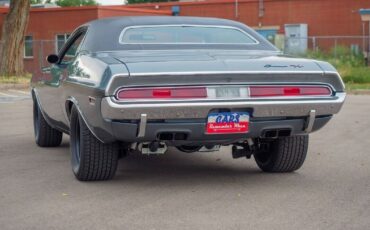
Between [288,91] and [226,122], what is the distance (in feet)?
1.97

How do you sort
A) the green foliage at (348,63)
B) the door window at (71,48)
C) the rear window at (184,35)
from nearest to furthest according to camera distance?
1. the rear window at (184,35)
2. the door window at (71,48)
3. the green foliage at (348,63)

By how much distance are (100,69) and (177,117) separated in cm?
77

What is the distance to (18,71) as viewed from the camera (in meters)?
25.2

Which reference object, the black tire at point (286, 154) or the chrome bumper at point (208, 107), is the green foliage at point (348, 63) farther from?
the chrome bumper at point (208, 107)

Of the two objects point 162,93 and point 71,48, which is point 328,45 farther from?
point 162,93

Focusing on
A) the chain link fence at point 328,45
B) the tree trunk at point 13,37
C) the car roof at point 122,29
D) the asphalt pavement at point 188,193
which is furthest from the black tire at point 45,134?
the chain link fence at point 328,45

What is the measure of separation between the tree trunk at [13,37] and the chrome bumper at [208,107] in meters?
19.8

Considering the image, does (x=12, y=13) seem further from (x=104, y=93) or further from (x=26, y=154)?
(x=104, y=93)

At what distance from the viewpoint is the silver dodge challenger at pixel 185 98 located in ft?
19.3

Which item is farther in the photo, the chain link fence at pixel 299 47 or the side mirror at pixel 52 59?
the chain link fence at pixel 299 47

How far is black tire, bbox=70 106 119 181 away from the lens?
6.45 metres

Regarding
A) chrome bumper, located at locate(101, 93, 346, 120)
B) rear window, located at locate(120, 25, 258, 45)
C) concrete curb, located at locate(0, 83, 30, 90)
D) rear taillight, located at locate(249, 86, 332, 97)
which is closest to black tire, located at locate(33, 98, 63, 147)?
rear window, located at locate(120, 25, 258, 45)

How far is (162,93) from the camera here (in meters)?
5.89

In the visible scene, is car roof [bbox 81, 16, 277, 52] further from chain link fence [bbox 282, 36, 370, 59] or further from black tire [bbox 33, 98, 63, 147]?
chain link fence [bbox 282, 36, 370, 59]
